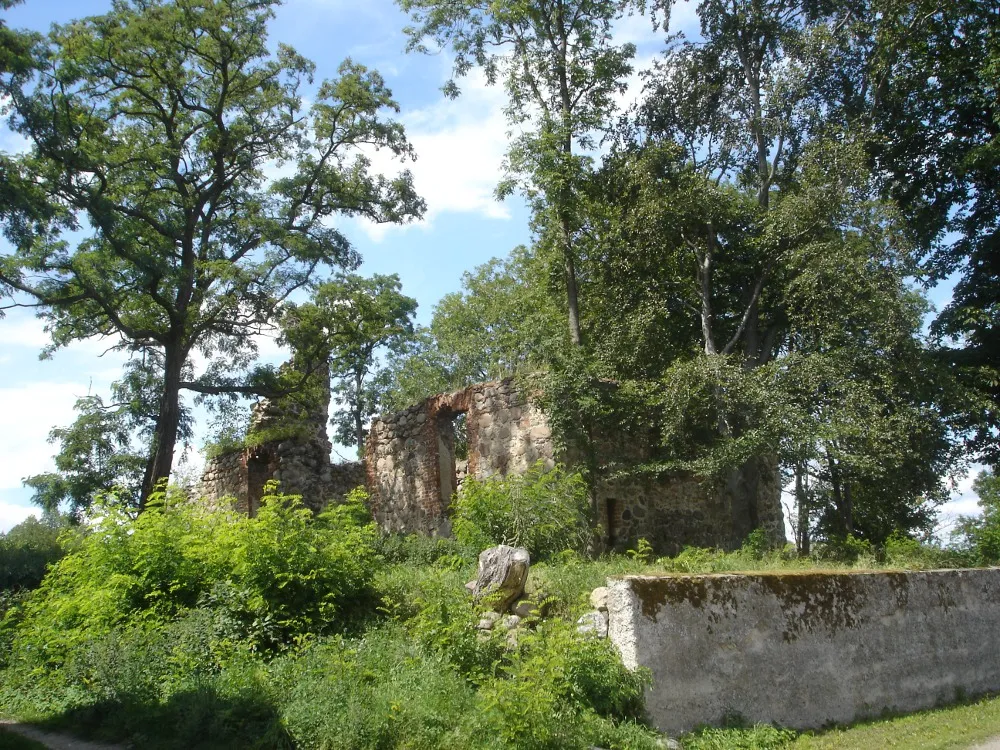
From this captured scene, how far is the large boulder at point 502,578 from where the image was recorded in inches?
351

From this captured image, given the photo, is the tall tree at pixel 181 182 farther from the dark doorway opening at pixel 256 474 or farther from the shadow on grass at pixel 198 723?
the shadow on grass at pixel 198 723

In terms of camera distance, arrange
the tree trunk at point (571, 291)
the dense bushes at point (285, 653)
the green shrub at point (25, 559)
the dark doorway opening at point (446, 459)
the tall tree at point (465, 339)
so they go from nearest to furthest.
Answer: the dense bushes at point (285, 653), the green shrub at point (25, 559), the dark doorway opening at point (446, 459), the tree trunk at point (571, 291), the tall tree at point (465, 339)

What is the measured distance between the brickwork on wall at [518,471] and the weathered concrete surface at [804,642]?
404 cm

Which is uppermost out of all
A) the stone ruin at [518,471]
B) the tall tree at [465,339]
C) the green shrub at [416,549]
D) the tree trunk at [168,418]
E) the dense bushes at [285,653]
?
the tall tree at [465,339]

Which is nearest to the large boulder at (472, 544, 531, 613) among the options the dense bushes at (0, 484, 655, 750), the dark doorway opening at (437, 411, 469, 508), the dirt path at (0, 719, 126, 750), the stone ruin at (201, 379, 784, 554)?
the dense bushes at (0, 484, 655, 750)

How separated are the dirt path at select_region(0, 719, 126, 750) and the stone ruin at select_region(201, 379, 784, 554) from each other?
6.46 metres

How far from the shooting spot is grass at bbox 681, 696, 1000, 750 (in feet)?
26.4

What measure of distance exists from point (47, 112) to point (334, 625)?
12.5m

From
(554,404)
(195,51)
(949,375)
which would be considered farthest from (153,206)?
(949,375)

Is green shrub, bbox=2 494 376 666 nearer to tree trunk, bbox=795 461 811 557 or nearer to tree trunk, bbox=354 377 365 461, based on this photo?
tree trunk, bbox=795 461 811 557

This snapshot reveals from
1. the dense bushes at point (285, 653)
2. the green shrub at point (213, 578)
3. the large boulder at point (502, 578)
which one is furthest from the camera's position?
the green shrub at point (213, 578)

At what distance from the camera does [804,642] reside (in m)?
9.21

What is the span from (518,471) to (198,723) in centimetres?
764

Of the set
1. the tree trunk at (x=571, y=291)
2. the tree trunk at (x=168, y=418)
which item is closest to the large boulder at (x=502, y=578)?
the tree trunk at (x=571, y=291)
